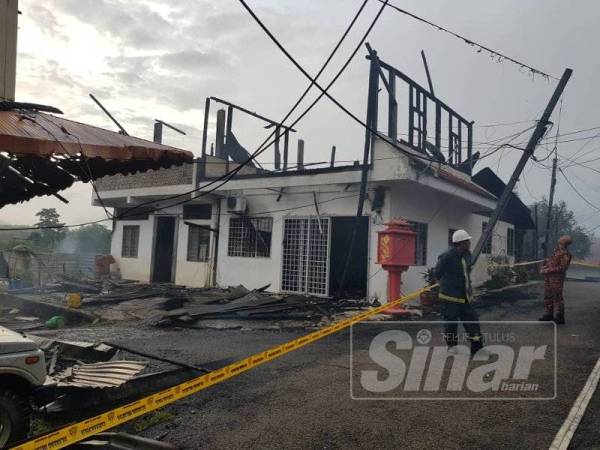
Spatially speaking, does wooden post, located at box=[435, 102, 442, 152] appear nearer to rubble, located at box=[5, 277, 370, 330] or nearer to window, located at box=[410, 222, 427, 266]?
window, located at box=[410, 222, 427, 266]

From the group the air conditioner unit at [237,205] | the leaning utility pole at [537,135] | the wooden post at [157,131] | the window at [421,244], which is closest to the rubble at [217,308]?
the air conditioner unit at [237,205]

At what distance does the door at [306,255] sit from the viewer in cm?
1271

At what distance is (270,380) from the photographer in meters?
5.30

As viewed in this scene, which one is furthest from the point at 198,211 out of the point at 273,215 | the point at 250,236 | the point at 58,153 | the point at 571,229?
the point at 571,229

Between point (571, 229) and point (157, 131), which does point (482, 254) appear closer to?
point (157, 131)

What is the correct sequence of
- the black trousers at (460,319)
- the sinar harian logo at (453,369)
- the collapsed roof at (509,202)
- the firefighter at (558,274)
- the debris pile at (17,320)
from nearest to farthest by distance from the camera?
the sinar harian logo at (453,369) < the black trousers at (460,319) < the firefighter at (558,274) < the debris pile at (17,320) < the collapsed roof at (509,202)

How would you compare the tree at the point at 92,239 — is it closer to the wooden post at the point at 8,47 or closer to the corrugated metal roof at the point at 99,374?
the wooden post at the point at 8,47

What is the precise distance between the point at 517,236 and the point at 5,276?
77.2 feet

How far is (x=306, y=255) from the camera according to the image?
13.0 m

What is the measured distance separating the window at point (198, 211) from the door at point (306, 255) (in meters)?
3.52

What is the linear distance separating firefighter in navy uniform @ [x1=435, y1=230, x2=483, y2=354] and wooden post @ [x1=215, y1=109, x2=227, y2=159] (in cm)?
1139

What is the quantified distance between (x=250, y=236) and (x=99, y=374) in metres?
9.77

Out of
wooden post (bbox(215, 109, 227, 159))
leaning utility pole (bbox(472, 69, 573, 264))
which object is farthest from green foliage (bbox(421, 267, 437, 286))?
wooden post (bbox(215, 109, 227, 159))

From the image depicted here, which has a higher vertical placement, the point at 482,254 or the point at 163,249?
the point at 482,254
